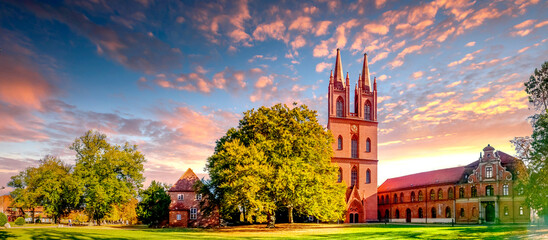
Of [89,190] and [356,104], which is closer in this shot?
[89,190]

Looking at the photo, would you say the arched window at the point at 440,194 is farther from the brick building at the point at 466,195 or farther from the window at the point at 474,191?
the window at the point at 474,191

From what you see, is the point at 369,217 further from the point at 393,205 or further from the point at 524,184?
the point at 524,184

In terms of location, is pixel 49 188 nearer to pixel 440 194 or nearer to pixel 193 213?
pixel 193 213

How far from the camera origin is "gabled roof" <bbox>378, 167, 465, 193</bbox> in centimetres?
6888

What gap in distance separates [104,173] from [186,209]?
12656mm

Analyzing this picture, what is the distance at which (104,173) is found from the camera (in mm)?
54125

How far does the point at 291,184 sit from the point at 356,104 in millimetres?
36496

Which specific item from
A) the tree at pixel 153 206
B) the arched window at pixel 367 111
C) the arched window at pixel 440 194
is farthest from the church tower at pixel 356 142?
the tree at pixel 153 206

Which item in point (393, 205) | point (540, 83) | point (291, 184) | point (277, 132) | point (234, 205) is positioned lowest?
point (393, 205)

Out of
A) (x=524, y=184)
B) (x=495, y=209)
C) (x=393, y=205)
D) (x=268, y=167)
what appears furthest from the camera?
(x=393, y=205)

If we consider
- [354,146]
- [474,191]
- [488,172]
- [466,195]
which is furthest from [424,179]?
[354,146]

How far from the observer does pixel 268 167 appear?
39.4m

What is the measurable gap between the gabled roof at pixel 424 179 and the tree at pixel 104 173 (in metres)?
52.8

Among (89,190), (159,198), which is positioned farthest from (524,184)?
(89,190)
